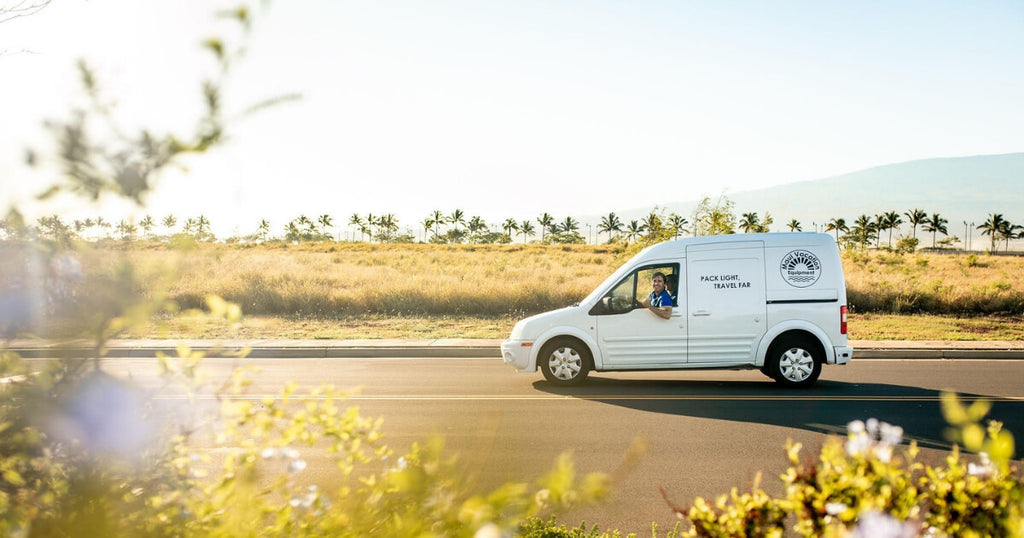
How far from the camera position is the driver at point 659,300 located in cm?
1134

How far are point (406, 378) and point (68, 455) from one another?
10802 millimetres

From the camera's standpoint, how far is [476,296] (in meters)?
23.2

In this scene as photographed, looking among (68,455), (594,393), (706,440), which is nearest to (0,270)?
(68,455)

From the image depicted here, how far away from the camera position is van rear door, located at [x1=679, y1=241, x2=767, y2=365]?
37.2ft

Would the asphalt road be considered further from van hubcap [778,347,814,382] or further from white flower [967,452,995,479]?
white flower [967,452,995,479]

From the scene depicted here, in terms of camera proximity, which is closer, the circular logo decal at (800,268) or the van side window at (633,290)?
the circular logo decal at (800,268)

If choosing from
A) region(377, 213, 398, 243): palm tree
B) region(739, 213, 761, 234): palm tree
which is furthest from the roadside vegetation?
region(377, 213, 398, 243): palm tree

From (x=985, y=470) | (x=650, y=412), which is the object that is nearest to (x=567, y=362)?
(x=650, y=412)

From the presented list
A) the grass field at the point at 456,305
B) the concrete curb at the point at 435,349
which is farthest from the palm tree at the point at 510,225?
the concrete curb at the point at 435,349

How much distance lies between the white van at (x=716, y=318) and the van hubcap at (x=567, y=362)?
1 centimetres

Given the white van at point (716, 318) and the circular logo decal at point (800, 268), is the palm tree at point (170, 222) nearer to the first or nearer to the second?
the white van at point (716, 318)

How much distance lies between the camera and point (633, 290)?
11562 mm

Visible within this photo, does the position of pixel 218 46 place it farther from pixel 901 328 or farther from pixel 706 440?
pixel 901 328

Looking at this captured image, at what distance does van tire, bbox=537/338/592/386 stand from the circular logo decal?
10.3 feet
